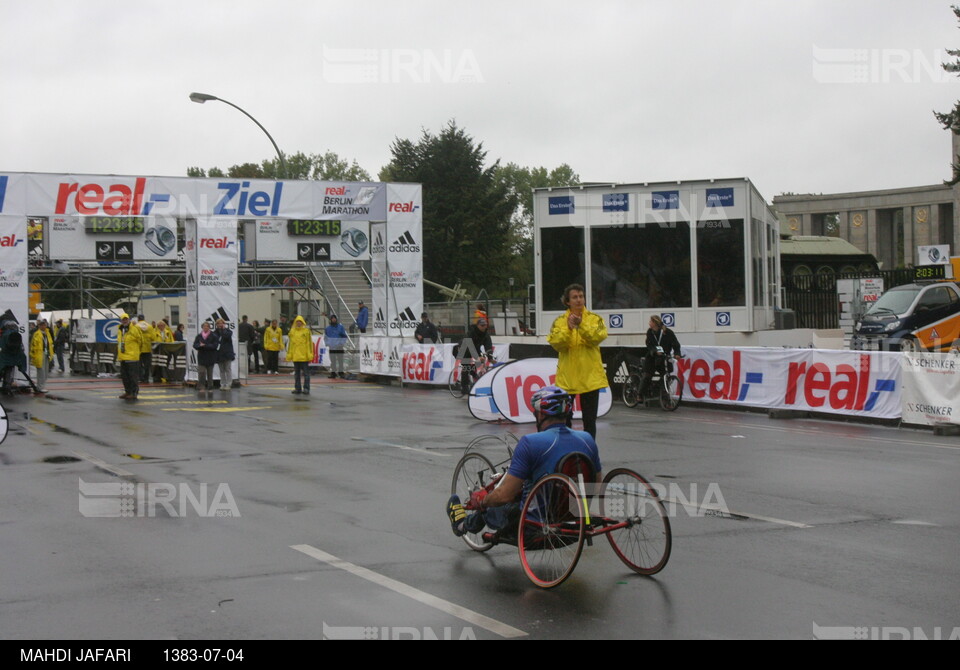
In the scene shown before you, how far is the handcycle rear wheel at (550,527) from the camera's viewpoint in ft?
22.7

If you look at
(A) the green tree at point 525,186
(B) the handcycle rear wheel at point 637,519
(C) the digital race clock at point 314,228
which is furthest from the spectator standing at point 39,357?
(A) the green tree at point 525,186

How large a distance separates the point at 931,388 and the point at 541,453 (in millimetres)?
11620

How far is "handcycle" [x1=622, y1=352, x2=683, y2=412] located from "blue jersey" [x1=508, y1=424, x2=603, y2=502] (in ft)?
42.9

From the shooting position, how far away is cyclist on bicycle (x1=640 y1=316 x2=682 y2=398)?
20.3 m

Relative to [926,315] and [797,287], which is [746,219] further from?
[797,287]

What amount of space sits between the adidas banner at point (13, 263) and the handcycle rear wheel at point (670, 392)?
52.8 feet

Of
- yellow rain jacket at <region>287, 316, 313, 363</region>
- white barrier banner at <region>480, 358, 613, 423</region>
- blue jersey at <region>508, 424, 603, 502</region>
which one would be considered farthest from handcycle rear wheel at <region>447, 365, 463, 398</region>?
blue jersey at <region>508, 424, 603, 502</region>

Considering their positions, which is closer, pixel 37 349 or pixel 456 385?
pixel 456 385

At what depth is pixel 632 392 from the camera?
2094 cm

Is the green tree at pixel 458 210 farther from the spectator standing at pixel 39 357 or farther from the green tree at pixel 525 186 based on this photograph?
the spectator standing at pixel 39 357

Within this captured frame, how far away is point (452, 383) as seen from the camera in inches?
945

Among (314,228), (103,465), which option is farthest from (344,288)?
(103,465)

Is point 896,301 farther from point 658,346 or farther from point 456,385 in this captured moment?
point 456,385

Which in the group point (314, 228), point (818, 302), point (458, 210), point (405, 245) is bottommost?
point (818, 302)
